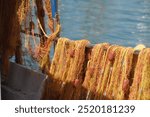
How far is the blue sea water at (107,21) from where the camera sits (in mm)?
18430

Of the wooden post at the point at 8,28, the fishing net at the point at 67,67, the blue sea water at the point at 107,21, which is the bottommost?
the blue sea water at the point at 107,21

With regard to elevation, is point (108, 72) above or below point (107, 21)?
above

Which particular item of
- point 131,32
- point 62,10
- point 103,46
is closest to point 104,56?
point 103,46

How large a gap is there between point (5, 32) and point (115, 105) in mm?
2008

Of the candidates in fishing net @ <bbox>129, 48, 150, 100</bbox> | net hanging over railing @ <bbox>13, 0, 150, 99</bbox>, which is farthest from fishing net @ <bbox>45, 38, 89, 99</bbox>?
fishing net @ <bbox>129, 48, 150, 100</bbox>

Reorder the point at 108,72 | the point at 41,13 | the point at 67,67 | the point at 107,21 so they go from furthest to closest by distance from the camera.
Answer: the point at 107,21
the point at 41,13
the point at 67,67
the point at 108,72

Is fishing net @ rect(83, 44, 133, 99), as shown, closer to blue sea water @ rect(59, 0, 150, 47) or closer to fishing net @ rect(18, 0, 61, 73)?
fishing net @ rect(18, 0, 61, 73)

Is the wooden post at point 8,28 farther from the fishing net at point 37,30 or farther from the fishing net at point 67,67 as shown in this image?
the fishing net at point 67,67

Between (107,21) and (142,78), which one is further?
(107,21)

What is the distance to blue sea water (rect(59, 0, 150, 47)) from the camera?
18.4 metres

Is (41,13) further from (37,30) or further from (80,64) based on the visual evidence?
(80,64)

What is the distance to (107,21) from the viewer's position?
22.5 meters

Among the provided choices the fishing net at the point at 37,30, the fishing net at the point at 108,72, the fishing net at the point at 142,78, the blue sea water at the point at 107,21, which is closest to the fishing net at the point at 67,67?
the fishing net at the point at 108,72

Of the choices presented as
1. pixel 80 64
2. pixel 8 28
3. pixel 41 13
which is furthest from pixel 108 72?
pixel 41 13
